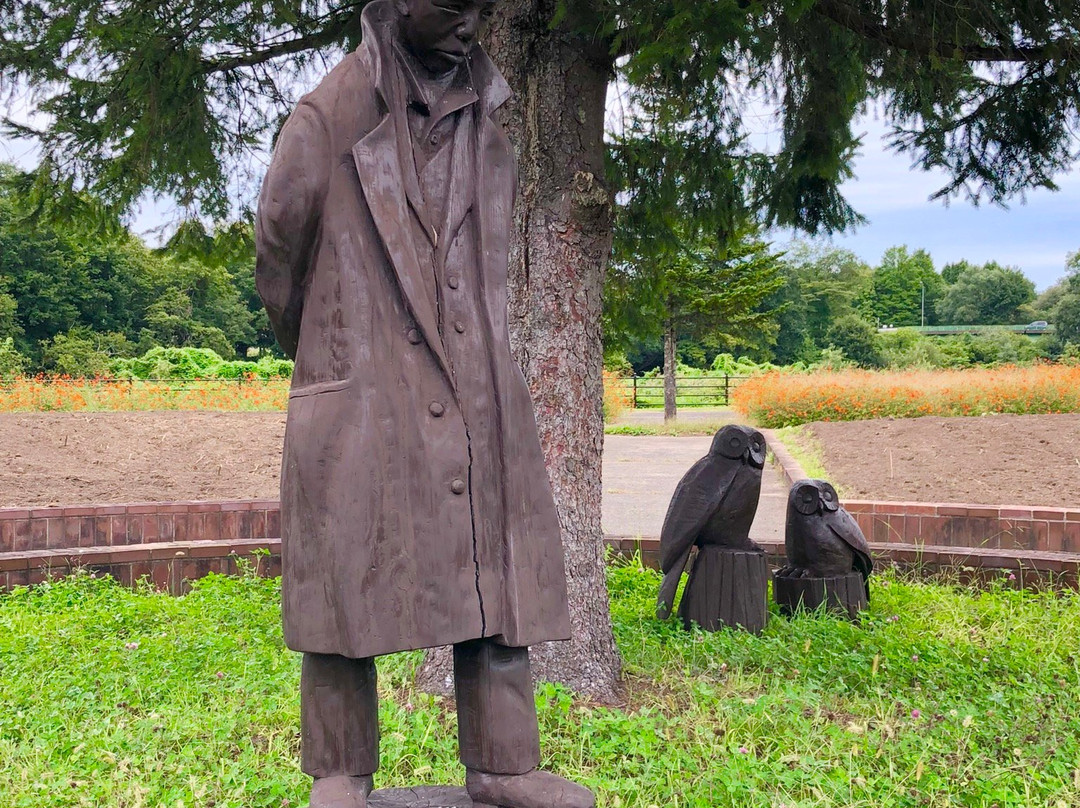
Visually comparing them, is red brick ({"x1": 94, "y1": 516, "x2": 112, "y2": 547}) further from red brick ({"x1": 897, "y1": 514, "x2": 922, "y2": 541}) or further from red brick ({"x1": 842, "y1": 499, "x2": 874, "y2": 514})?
red brick ({"x1": 897, "y1": 514, "x2": 922, "y2": 541})

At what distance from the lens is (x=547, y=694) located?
4.34m

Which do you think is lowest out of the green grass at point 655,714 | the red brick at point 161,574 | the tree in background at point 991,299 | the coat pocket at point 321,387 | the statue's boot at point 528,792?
the green grass at point 655,714

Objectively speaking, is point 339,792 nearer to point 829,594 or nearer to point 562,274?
point 562,274

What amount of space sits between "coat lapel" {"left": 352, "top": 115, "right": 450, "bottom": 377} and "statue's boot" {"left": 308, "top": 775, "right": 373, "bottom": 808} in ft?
3.10

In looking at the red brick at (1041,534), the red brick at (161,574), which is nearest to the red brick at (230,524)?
the red brick at (161,574)

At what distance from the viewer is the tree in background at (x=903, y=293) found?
69062mm

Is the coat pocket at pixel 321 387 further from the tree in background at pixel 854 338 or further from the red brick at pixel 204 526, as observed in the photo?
the tree in background at pixel 854 338

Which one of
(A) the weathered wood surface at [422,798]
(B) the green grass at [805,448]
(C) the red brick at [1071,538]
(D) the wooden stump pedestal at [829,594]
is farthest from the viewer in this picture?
(B) the green grass at [805,448]

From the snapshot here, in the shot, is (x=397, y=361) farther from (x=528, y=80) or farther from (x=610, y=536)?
(x=610, y=536)

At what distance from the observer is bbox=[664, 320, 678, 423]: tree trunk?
22078mm

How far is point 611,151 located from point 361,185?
169 inches

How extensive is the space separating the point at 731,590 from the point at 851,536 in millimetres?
901

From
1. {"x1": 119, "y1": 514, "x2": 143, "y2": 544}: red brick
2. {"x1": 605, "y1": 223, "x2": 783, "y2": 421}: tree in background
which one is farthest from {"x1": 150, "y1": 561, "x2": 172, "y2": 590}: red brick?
{"x1": 605, "y1": 223, "x2": 783, "y2": 421}: tree in background

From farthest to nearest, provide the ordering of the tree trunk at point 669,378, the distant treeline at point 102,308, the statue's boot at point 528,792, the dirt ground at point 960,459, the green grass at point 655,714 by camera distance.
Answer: the distant treeline at point 102,308
the tree trunk at point 669,378
the dirt ground at point 960,459
the green grass at point 655,714
the statue's boot at point 528,792
